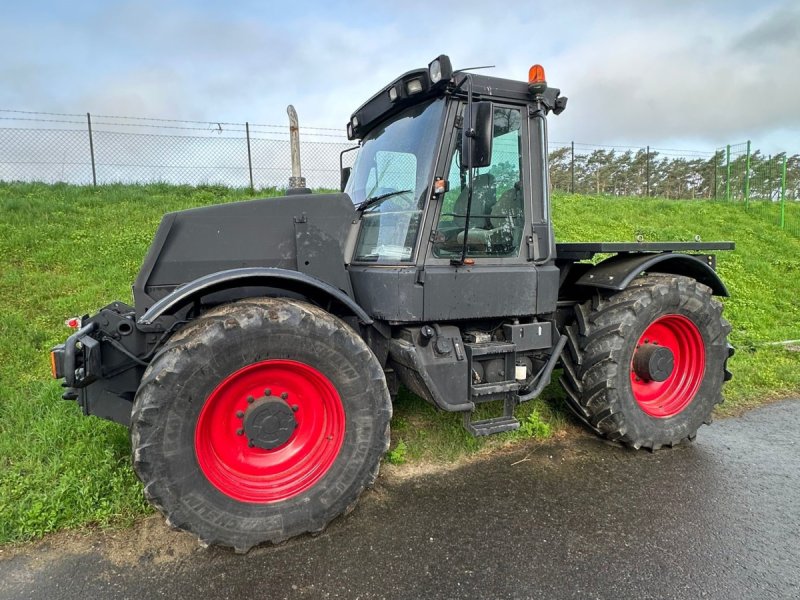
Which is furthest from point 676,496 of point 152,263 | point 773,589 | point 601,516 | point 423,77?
point 152,263

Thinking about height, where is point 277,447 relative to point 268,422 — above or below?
below

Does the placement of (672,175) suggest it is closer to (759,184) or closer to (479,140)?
(759,184)

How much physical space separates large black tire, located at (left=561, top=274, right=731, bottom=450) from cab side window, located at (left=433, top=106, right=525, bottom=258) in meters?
0.95

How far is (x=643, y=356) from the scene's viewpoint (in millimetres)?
3828

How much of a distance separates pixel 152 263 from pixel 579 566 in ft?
9.81

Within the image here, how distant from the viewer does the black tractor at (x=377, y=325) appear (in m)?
2.57

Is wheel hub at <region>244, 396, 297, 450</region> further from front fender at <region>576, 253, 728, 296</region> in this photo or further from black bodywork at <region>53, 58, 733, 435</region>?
front fender at <region>576, 253, 728, 296</region>

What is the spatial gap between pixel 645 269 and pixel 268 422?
9.63 feet

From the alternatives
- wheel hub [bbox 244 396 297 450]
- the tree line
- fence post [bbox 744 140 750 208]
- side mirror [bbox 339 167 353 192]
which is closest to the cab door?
wheel hub [bbox 244 396 297 450]

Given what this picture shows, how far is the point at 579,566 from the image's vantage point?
2473mm

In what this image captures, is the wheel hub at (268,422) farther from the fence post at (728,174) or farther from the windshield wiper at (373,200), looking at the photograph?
the fence post at (728,174)

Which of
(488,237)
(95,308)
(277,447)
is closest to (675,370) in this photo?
(488,237)

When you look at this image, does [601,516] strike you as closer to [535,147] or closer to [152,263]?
[535,147]

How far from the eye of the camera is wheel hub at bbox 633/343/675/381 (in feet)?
12.4
